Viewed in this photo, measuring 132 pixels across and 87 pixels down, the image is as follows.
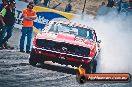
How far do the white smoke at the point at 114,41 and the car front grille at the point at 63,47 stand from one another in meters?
1.31

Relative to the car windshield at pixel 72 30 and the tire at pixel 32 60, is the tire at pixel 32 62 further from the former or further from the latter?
the car windshield at pixel 72 30

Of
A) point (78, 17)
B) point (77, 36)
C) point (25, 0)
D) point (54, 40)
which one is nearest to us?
point (54, 40)

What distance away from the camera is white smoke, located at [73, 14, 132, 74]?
12.0 meters

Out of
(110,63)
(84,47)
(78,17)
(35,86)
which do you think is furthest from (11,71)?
(78,17)

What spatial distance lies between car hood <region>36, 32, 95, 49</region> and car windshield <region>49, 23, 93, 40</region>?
29 centimetres

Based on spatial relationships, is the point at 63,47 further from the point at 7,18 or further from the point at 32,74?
the point at 7,18

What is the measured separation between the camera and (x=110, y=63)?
1218 centimetres

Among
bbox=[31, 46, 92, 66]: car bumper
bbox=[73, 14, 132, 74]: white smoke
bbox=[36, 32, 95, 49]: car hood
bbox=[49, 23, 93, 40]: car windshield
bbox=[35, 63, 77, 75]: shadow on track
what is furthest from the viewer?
bbox=[73, 14, 132, 74]: white smoke

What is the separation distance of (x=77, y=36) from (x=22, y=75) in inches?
98.7

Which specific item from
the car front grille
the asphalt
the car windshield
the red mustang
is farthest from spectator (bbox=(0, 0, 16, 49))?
the car front grille

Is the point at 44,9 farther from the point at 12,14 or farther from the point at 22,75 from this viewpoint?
the point at 22,75

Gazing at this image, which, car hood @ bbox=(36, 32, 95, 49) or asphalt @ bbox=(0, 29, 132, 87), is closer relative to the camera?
asphalt @ bbox=(0, 29, 132, 87)

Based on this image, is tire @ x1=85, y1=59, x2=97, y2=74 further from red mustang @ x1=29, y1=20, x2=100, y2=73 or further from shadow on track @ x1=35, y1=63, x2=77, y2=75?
shadow on track @ x1=35, y1=63, x2=77, y2=75

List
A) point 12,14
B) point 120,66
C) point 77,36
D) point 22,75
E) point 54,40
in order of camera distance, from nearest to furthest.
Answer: point 22,75 < point 54,40 < point 77,36 < point 120,66 < point 12,14
